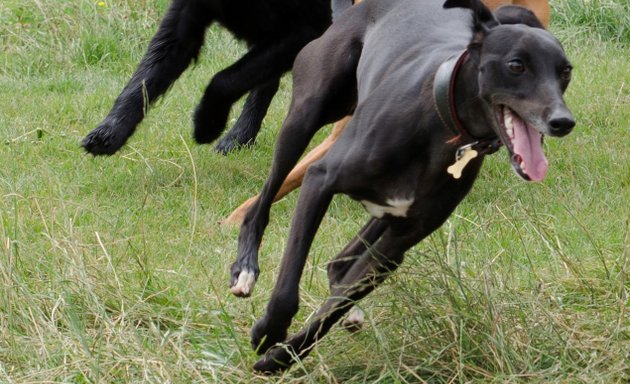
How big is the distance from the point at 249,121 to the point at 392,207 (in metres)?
3.47

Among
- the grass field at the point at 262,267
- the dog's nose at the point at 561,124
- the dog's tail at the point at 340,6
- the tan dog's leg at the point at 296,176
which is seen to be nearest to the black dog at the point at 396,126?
the dog's nose at the point at 561,124

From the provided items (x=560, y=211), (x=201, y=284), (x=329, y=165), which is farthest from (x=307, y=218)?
(x=560, y=211)

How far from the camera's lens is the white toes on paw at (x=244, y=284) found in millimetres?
4707

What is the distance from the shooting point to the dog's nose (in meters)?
3.52

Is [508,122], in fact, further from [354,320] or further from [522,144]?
[354,320]

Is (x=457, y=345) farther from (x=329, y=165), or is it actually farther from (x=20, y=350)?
(x=20, y=350)

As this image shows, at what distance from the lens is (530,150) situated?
3.65 m

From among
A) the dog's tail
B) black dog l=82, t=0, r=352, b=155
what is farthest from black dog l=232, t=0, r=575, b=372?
black dog l=82, t=0, r=352, b=155

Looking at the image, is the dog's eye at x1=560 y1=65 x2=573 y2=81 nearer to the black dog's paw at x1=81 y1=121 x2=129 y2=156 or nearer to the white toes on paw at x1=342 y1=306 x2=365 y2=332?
the white toes on paw at x1=342 y1=306 x2=365 y2=332

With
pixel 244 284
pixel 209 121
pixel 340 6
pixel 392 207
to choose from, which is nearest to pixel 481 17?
pixel 392 207

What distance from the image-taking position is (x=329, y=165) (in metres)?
4.28

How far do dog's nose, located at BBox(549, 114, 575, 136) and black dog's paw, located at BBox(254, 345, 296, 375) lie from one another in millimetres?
1205

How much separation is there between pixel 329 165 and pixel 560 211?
2.12 meters

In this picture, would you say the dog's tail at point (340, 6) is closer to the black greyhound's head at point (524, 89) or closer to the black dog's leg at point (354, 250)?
the black dog's leg at point (354, 250)
